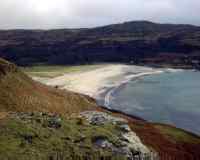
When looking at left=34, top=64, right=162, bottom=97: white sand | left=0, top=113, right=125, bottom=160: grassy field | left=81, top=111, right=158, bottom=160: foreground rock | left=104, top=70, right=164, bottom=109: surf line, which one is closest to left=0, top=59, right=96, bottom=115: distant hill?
left=81, top=111, right=158, bottom=160: foreground rock

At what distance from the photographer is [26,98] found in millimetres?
41625

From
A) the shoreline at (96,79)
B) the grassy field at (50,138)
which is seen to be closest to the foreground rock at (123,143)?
the grassy field at (50,138)

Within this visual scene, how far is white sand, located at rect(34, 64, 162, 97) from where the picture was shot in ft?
422

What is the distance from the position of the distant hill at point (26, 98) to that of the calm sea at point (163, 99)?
29.3 meters

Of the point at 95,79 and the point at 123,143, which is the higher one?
the point at 123,143

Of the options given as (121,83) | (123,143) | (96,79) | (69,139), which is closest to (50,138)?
(69,139)

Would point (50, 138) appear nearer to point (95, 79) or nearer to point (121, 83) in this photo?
point (121, 83)

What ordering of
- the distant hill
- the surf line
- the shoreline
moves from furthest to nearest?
1. the shoreline
2. the surf line
3. the distant hill

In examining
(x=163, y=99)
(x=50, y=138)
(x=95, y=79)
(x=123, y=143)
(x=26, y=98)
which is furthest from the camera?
(x=95, y=79)

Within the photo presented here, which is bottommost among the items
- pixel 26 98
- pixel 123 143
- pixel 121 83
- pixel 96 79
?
pixel 121 83

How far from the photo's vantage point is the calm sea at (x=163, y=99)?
278 feet

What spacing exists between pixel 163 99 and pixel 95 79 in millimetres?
43176

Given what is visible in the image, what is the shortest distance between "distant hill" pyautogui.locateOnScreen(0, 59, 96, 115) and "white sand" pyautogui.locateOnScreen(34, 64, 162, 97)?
2539 inches

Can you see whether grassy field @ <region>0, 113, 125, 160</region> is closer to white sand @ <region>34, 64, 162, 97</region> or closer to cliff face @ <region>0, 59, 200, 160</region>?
cliff face @ <region>0, 59, 200, 160</region>
